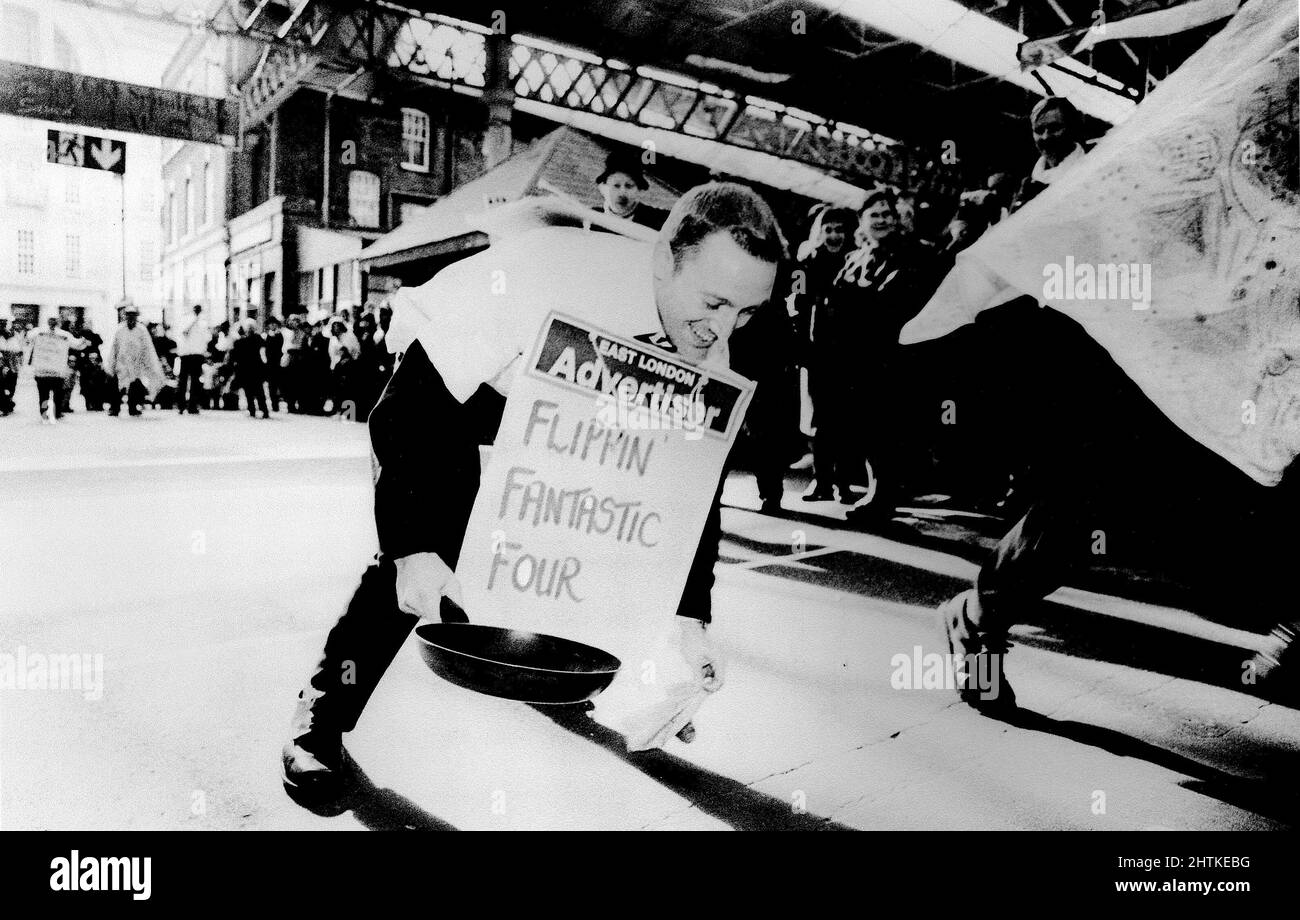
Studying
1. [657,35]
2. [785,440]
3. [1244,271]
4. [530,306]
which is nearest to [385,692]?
[530,306]

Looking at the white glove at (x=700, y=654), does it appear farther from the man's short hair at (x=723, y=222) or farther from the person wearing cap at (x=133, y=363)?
the person wearing cap at (x=133, y=363)

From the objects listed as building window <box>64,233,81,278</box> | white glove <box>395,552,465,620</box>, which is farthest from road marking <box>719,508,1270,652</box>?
building window <box>64,233,81,278</box>

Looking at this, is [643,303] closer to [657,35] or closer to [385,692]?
[385,692]

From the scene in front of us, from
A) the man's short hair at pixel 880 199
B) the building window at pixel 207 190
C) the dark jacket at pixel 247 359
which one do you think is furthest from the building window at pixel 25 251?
the man's short hair at pixel 880 199

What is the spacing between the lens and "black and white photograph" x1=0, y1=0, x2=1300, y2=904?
5.31 feet

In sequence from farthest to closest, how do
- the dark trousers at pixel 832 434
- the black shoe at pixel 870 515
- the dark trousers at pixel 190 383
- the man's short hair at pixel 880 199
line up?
the black shoe at pixel 870 515
the dark trousers at pixel 190 383
the dark trousers at pixel 832 434
the man's short hair at pixel 880 199

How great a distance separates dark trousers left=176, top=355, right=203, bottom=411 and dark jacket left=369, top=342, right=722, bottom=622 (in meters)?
1.05

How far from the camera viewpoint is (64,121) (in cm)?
183

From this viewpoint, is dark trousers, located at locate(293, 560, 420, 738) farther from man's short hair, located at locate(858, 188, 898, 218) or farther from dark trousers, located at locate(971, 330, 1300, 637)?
man's short hair, located at locate(858, 188, 898, 218)

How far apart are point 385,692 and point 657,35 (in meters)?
1.95

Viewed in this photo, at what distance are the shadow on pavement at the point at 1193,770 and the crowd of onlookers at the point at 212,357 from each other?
5.57 ft

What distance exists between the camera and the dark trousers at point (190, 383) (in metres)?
2.63

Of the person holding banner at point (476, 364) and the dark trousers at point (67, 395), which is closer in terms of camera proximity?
the person holding banner at point (476, 364)

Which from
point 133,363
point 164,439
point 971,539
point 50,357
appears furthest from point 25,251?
point 971,539
